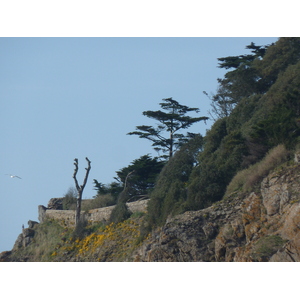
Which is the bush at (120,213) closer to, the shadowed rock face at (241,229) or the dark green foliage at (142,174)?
the dark green foliage at (142,174)

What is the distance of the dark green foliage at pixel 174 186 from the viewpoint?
106ft

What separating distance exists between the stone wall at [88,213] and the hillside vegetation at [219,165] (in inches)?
26.8

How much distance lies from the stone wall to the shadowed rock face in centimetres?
916

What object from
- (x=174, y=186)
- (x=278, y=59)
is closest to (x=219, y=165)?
(x=174, y=186)

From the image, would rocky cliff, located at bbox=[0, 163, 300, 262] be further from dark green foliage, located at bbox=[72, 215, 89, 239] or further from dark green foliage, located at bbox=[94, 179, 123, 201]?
dark green foliage, located at bbox=[94, 179, 123, 201]

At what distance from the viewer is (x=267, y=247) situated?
21844mm

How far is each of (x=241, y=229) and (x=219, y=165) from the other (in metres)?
7.55

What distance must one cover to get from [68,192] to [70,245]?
10.7 meters

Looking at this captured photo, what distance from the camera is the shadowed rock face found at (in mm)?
22203

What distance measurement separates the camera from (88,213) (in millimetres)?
40688

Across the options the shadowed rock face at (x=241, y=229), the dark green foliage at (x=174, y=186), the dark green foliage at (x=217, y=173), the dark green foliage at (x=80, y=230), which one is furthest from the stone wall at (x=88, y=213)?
the shadowed rock face at (x=241, y=229)

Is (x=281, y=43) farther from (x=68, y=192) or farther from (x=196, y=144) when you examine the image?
(x=68, y=192)

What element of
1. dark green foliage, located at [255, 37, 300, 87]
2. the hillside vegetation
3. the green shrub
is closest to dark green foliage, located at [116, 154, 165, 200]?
the hillside vegetation

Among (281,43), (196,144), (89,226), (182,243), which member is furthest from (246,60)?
(182,243)
